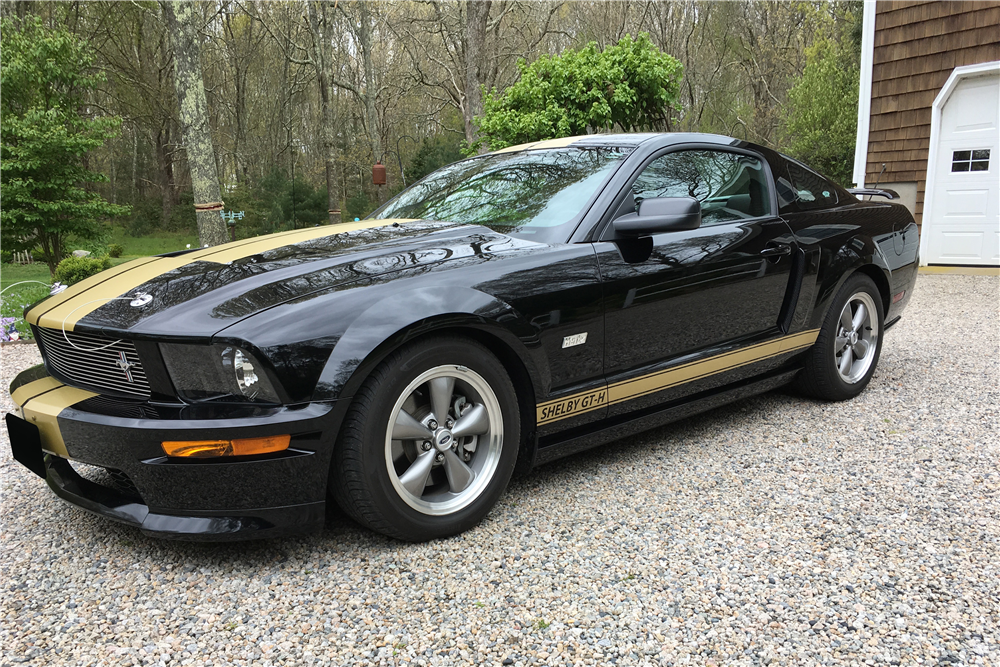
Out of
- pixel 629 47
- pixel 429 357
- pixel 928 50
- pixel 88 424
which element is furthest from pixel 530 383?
pixel 928 50

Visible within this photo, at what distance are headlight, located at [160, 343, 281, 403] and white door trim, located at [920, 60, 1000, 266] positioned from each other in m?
10.6

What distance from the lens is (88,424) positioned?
7.20ft

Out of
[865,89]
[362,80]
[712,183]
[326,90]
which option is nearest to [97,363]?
[712,183]

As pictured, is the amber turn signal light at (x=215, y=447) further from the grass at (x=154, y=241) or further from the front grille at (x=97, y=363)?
the grass at (x=154, y=241)

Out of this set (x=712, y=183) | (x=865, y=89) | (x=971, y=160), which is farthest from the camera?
(x=865, y=89)

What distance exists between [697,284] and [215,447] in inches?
81.0

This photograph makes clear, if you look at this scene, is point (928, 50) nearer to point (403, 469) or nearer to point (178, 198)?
point (403, 469)

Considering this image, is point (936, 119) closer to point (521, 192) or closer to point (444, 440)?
point (521, 192)

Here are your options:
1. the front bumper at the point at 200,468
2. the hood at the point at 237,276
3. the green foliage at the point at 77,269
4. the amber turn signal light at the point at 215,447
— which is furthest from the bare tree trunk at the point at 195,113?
the amber turn signal light at the point at 215,447

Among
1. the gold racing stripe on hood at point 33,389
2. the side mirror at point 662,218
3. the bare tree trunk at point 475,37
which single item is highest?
the bare tree trunk at point 475,37

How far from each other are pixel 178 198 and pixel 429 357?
1187 inches

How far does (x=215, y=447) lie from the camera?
6.84 feet

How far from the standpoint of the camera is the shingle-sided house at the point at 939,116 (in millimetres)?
9500

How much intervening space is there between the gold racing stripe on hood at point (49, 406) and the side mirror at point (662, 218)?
79.5 inches
